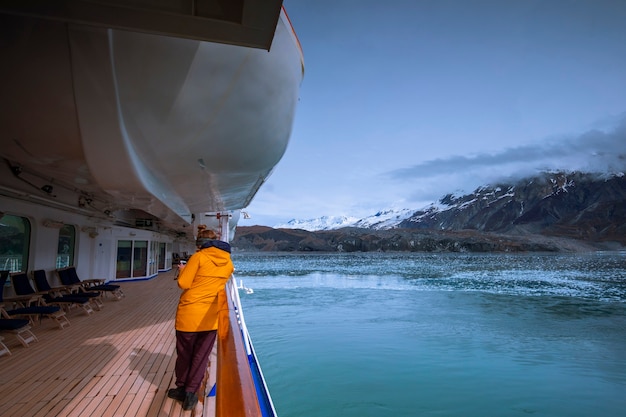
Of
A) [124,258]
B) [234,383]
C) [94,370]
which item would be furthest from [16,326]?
[124,258]

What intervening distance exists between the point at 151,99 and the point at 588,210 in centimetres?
16973

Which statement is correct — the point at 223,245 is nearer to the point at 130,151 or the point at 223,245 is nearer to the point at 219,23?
the point at 219,23

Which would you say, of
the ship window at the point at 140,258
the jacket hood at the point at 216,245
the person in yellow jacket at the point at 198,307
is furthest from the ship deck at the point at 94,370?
the ship window at the point at 140,258

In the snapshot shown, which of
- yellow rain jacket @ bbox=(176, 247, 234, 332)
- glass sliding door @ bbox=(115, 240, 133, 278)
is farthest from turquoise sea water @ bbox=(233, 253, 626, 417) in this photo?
glass sliding door @ bbox=(115, 240, 133, 278)

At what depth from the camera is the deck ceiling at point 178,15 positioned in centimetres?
200

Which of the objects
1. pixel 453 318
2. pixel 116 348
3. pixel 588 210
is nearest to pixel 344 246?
pixel 588 210

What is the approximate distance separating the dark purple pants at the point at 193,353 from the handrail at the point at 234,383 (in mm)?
1103

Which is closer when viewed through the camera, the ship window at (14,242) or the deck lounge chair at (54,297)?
the deck lounge chair at (54,297)

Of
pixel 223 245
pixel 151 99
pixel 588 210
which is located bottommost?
pixel 223 245

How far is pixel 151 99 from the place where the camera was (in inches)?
140

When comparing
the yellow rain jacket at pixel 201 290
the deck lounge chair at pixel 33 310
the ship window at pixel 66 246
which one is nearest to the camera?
the yellow rain jacket at pixel 201 290

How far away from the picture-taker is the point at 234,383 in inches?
48.3

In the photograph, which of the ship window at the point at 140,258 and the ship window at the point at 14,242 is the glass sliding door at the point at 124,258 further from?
the ship window at the point at 14,242

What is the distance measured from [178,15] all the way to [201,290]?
1776 mm
